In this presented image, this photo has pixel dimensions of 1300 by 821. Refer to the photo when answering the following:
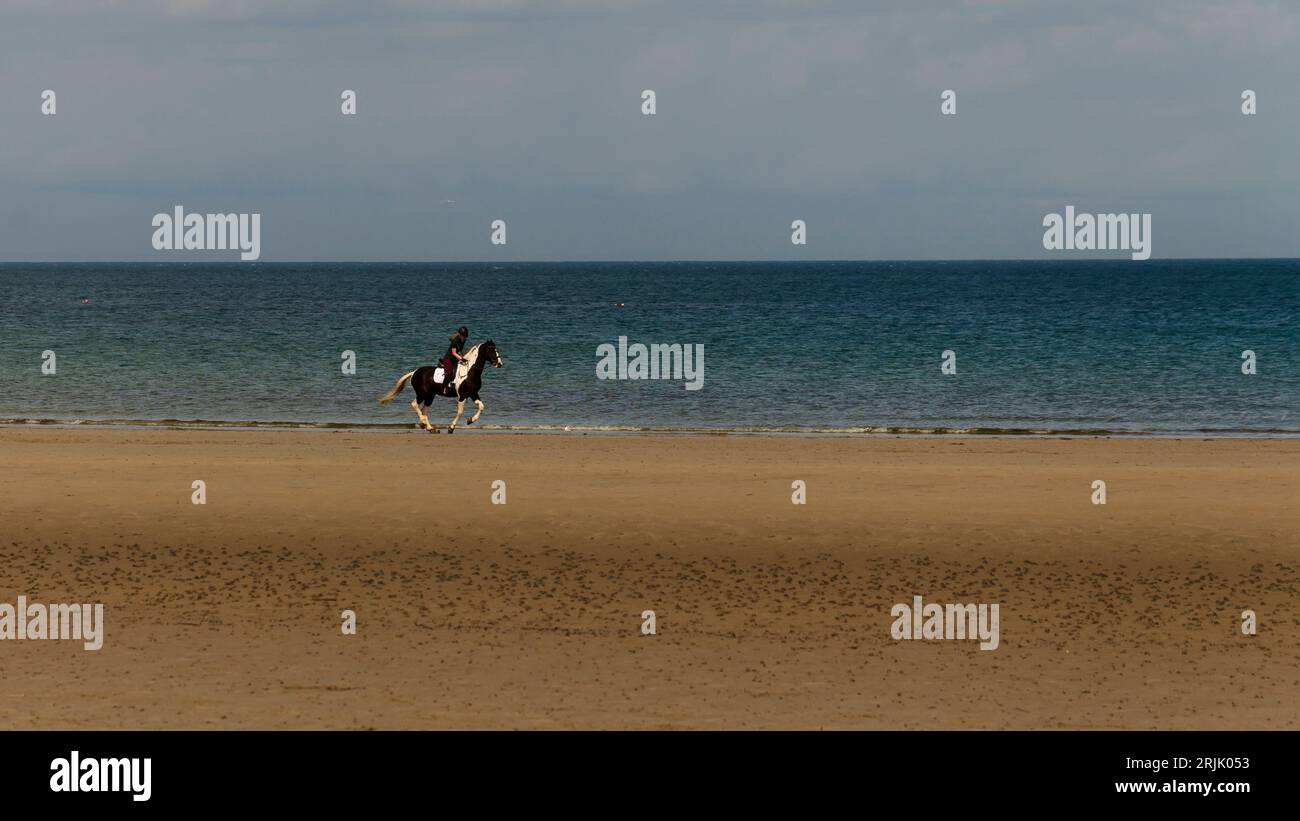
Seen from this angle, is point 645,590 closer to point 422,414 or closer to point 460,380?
point 460,380

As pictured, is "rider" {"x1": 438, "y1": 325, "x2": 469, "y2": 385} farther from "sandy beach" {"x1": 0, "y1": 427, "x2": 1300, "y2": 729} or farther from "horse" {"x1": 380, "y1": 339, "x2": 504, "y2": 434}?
"sandy beach" {"x1": 0, "y1": 427, "x2": 1300, "y2": 729}

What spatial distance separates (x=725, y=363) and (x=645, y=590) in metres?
41.4

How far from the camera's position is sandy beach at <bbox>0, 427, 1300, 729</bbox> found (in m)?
11.8

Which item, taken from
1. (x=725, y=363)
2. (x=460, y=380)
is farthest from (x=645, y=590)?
(x=725, y=363)

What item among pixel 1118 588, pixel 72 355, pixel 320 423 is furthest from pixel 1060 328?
pixel 1118 588

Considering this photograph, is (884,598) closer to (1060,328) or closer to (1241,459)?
(1241,459)

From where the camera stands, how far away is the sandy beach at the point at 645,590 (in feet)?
38.6

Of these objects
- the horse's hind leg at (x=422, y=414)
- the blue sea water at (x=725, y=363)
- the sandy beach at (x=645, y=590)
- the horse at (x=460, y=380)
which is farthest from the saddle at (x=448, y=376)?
the sandy beach at (x=645, y=590)

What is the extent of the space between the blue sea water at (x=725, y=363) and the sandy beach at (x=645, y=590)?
1204 centimetres

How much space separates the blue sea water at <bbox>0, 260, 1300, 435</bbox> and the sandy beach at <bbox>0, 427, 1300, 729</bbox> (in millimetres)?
12035

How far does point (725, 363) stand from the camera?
56.6m

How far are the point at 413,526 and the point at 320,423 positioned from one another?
16.5 m

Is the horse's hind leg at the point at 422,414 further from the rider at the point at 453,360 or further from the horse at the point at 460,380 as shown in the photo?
the rider at the point at 453,360

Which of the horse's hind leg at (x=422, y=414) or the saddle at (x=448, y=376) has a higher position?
the saddle at (x=448, y=376)
